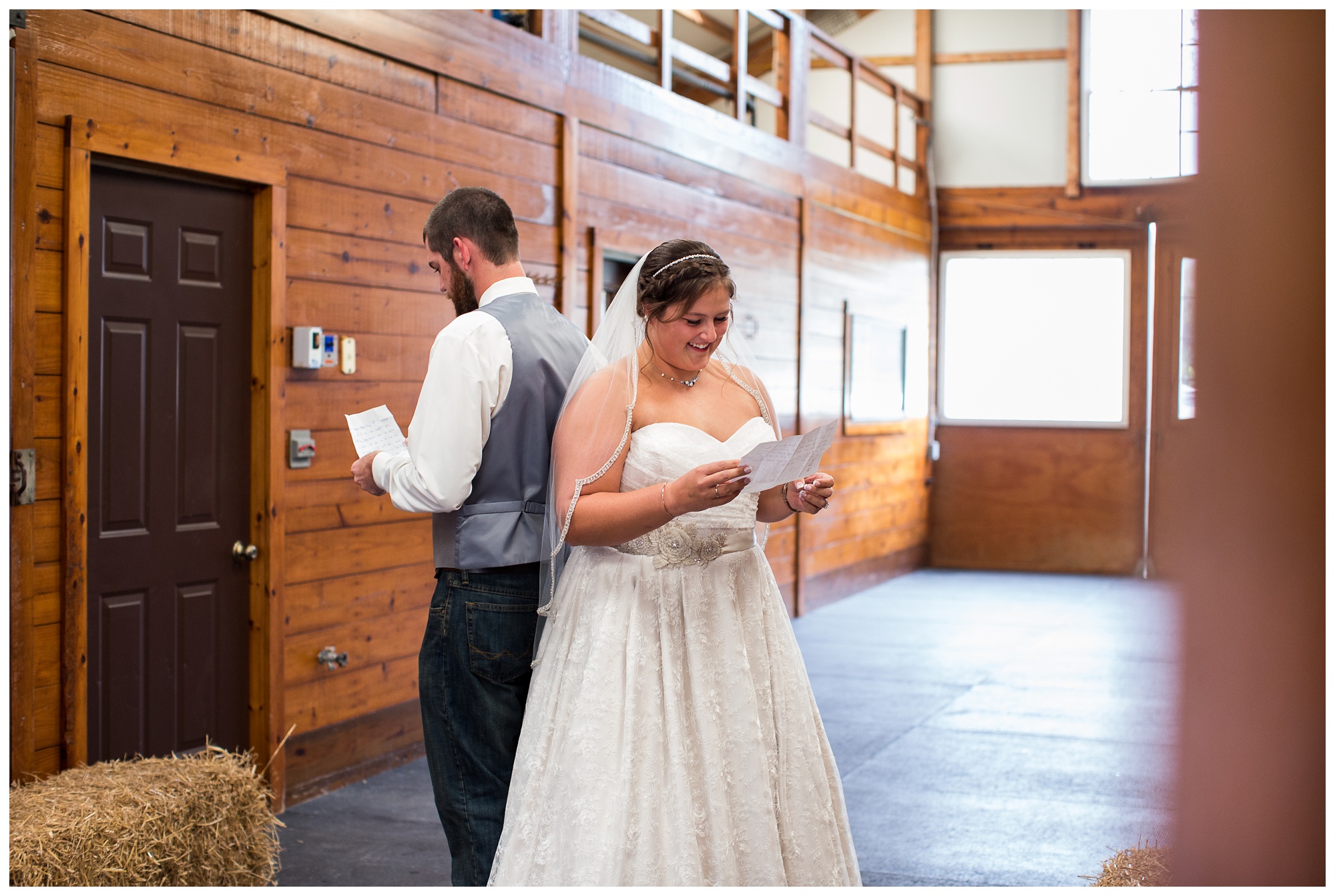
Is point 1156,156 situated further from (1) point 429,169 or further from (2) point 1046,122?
(1) point 429,169

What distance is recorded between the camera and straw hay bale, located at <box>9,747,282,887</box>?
7.80 ft

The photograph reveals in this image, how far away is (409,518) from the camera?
4.28 metres

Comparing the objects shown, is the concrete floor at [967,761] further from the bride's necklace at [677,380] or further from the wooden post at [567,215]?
the wooden post at [567,215]

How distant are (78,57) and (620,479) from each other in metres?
2.06

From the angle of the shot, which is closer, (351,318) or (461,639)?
(461,639)

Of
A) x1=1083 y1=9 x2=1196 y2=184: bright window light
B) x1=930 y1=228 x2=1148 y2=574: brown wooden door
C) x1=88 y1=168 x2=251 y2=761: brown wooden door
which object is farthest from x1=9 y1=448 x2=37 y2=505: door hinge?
x1=1083 y1=9 x2=1196 y2=184: bright window light

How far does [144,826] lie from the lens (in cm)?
255

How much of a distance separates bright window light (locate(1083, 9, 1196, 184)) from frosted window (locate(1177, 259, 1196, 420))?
912cm

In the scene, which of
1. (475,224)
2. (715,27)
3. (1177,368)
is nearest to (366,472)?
(475,224)

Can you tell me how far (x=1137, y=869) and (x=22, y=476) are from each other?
2.75 metres

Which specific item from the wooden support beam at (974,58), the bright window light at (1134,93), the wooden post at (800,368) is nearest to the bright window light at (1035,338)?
the bright window light at (1134,93)

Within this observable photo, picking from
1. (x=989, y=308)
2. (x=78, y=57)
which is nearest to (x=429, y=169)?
(x=78, y=57)

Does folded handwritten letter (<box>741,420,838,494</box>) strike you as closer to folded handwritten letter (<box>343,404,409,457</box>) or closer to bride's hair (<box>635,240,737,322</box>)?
bride's hair (<box>635,240,737,322</box>)

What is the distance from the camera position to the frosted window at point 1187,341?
3.39 feet
